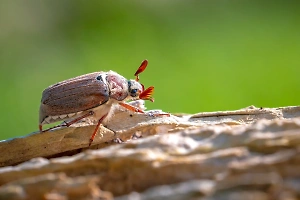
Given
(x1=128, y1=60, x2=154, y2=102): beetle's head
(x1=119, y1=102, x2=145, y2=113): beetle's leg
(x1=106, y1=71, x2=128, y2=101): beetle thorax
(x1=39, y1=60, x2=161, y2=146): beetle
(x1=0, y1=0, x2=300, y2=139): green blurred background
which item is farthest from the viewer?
(x1=0, y1=0, x2=300, y2=139): green blurred background

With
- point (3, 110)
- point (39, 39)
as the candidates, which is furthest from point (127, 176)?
point (39, 39)

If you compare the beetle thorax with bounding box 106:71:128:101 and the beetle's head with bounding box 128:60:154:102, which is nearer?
the beetle thorax with bounding box 106:71:128:101

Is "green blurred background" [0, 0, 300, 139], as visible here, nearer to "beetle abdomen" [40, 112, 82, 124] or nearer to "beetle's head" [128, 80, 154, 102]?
"beetle's head" [128, 80, 154, 102]

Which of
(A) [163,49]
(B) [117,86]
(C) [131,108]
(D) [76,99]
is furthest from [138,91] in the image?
(A) [163,49]

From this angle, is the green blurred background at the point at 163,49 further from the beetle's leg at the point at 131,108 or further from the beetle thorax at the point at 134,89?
the beetle's leg at the point at 131,108

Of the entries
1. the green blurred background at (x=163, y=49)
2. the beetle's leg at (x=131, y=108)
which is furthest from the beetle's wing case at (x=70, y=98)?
the green blurred background at (x=163, y=49)

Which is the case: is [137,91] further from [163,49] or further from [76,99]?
[163,49]

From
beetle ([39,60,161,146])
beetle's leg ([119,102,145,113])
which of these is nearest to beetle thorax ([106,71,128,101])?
beetle ([39,60,161,146])

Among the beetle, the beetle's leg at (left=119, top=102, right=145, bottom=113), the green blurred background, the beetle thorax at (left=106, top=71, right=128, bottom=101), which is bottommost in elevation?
the beetle's leg at (left=119, top=102, right=145, bottom=113)
